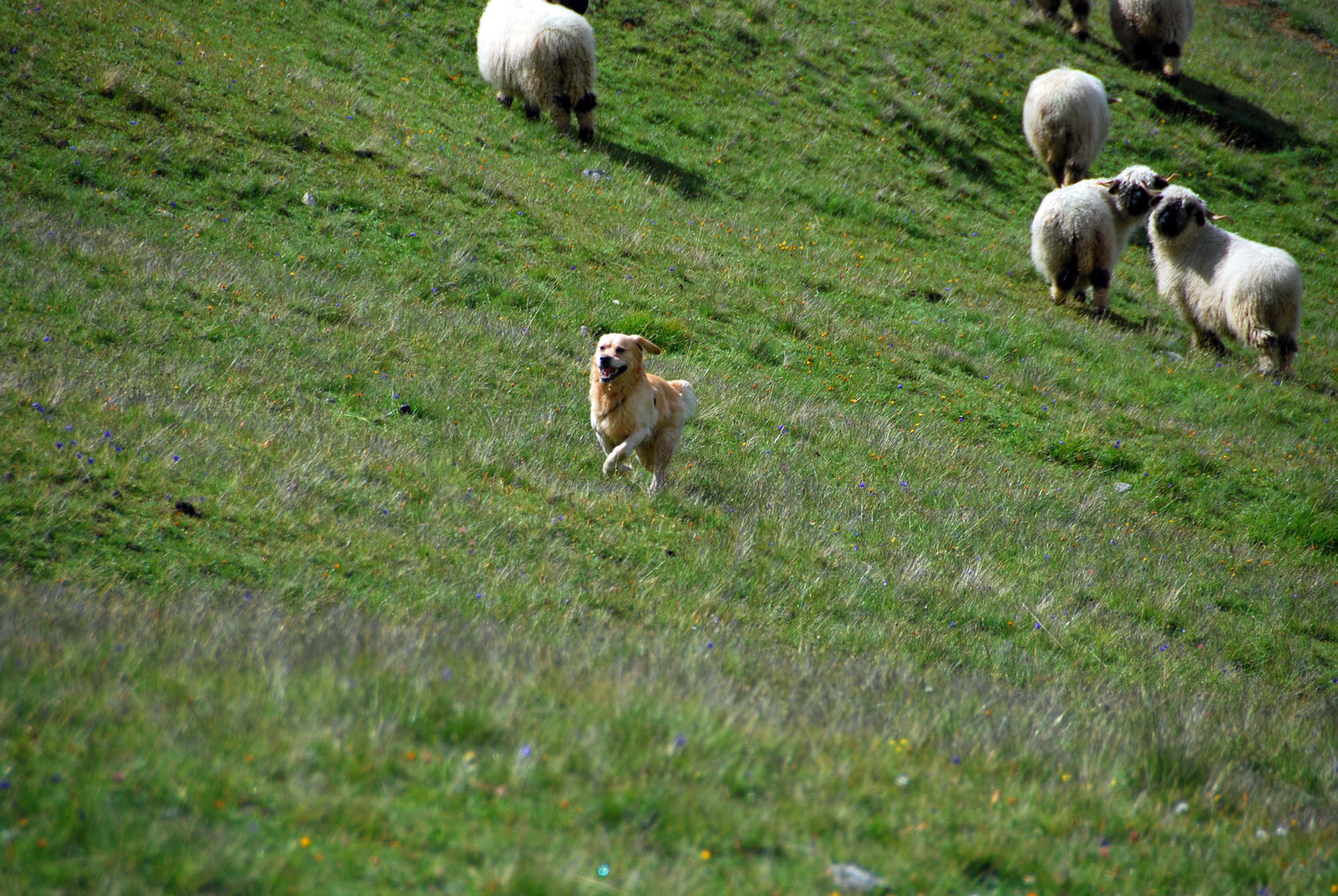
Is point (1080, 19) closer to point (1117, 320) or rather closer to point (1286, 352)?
point (1117, 320)

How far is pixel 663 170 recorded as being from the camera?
17312 millimetres

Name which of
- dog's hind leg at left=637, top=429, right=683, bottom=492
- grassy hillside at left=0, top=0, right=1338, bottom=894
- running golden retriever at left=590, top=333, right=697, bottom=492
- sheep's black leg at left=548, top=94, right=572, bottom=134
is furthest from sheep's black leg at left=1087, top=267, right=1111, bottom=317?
dog's hind leg at left=637, top=429, right=683, bottom=492

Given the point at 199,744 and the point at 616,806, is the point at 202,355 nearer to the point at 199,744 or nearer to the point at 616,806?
the point at 199,744

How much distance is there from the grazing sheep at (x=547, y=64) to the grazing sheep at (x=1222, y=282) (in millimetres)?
10898

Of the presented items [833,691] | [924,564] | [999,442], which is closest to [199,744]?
[833,691]

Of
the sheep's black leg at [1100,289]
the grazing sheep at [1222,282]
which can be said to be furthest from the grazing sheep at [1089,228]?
the grazing sheep at [1222,282]

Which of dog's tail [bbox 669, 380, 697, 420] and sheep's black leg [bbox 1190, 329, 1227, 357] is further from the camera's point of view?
sheep's black leg [bbox 1190, 329, 1227, 357]

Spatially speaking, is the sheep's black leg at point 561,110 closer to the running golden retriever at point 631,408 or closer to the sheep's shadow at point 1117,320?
the sheep's shadow at point 1117,320

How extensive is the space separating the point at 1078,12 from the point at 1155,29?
7.40ft

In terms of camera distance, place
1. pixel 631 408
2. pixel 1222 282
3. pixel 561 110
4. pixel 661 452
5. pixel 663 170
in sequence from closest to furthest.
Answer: pixel 631 408 → pixel 661 452 → pixel 1222 282 → pixel 561 110 → pixel 663 170

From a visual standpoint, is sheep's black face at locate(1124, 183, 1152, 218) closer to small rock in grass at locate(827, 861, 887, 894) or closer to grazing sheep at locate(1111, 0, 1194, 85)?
grazing sheep at locate(1111, 0, 1194, 85)

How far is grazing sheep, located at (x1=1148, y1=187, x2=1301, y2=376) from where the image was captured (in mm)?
15414

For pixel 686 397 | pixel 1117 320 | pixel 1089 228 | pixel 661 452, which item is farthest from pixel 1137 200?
pixel 661 452

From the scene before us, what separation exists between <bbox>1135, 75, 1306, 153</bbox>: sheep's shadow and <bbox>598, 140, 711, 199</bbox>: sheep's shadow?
624 inches
